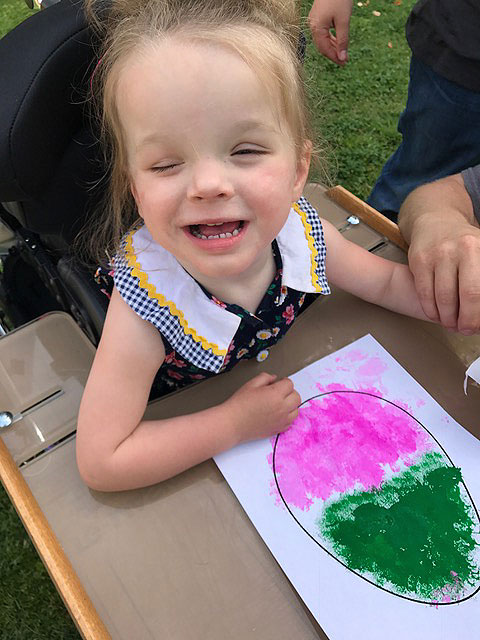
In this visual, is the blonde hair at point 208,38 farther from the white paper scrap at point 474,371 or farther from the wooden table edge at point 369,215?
the white paper scrap at point 474,371

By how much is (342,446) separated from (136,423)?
0.31 metres

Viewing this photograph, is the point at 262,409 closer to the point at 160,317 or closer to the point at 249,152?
the point at 160,317

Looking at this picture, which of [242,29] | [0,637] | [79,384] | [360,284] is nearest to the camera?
[242,29]

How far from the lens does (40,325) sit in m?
0.93

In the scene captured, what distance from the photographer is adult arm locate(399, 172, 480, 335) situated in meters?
0.87

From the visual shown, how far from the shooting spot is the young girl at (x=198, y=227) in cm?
65

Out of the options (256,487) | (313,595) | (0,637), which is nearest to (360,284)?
(256,487)

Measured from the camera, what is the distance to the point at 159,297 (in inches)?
31.7

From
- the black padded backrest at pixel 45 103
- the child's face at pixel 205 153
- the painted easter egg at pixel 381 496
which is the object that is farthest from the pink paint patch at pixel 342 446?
the black padded backrest at pixel 45 103

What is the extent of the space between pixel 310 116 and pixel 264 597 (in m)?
0.74

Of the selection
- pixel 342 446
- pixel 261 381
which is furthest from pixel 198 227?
pixel 342 446

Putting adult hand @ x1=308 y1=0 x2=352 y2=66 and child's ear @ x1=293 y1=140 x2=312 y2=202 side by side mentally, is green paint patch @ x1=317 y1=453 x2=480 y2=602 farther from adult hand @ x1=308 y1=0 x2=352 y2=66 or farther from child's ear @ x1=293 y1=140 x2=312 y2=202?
adult hand @ x1=308 y1=0 x2=352 y2=66

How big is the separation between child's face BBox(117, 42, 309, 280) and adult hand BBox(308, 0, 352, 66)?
0.70 metres

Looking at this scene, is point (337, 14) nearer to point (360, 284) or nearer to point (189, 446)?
point (360, 284)
